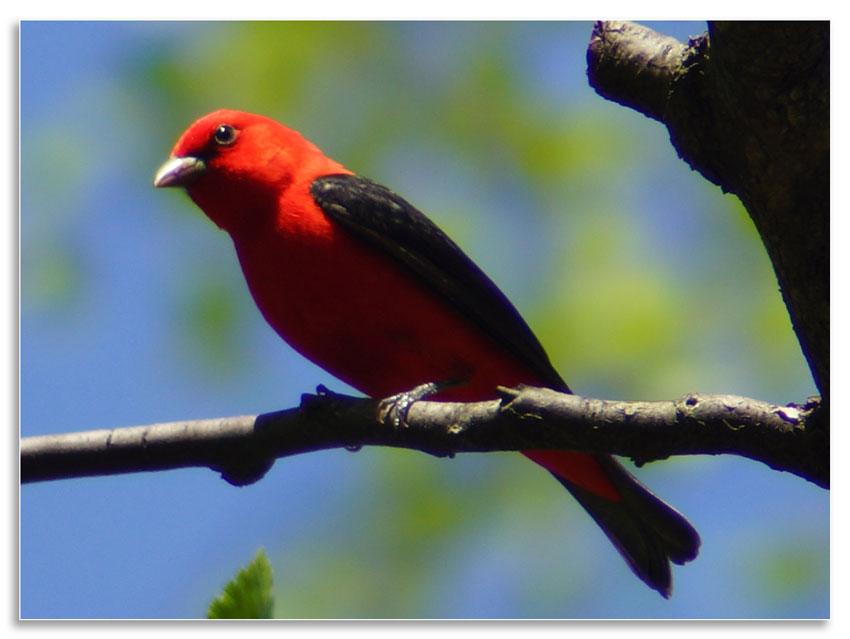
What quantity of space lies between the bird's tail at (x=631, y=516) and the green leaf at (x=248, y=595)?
1.40m

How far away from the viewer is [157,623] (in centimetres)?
290

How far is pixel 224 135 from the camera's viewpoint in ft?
11.2

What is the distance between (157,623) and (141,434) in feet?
1.78

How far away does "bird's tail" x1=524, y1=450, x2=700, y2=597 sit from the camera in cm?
332

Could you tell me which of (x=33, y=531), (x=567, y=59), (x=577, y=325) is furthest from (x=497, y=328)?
(x=33, y=531)

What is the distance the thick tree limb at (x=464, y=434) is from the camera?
2.27 meters

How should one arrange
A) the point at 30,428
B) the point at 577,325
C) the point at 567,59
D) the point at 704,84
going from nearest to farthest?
the point at 704,84
the point at 30,428
the point at 567,59
the point at 577,325

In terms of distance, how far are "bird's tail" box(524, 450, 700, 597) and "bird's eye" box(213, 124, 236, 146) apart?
124 centimetres

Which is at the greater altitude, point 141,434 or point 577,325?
point 577,325

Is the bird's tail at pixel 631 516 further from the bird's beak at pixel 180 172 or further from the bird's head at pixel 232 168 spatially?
the bird's beak at pixel 180 172

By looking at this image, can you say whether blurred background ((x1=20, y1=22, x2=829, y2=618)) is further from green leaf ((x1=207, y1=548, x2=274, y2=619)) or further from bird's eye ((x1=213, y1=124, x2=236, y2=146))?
green leaf ((x1=207, y1=548, x2=274, y2=619))

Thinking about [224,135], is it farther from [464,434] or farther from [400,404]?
[464,434]

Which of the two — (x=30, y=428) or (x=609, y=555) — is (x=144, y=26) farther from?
(x=609, y=555)

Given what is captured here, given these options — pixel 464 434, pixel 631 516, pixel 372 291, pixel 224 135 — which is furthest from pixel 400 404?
pixel 224 135
